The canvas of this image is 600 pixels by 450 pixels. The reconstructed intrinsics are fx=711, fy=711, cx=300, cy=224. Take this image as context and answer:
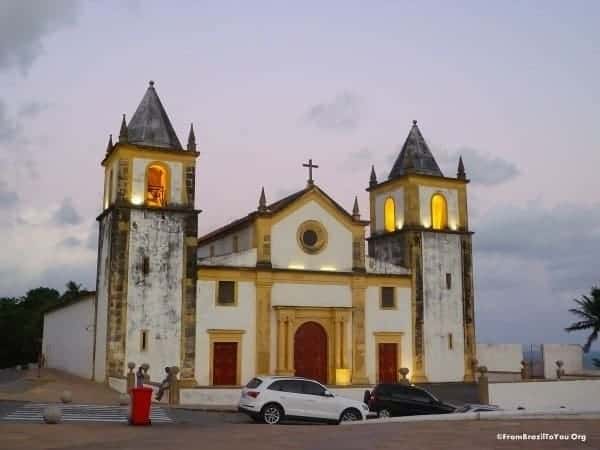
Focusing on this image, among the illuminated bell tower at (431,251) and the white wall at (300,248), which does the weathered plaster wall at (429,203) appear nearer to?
the illuminated bell tower at (431,251)

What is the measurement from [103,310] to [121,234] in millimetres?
3607

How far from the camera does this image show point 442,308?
3694 centimetres

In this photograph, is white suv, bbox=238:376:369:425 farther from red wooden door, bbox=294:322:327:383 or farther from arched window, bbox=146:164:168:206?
arched window, bbox=146:164:168:206

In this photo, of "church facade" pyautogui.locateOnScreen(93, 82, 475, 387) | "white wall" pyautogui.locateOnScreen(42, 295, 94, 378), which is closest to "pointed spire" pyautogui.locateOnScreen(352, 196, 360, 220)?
"church facade" pyautogui.locateOnScreen(93, 82, 475, 387)

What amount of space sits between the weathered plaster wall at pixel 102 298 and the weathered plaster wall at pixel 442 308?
1579cm

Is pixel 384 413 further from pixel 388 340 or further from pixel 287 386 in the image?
pixel 388 340

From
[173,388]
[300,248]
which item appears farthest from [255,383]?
[300,248]

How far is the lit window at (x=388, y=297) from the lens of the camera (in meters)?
36.1

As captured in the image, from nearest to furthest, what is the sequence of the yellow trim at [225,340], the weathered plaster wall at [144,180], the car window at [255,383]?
the car window at [255,383]
the yellow trim at [225,340]
the weathered plaster wall at [144,180]

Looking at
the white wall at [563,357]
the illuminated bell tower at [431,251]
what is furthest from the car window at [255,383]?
the white wall at [563,357]

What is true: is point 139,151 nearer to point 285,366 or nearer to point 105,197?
point 105,197

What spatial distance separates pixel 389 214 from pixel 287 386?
68.2 ft

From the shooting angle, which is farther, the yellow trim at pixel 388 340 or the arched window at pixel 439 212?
the arched window at pixel 439 212

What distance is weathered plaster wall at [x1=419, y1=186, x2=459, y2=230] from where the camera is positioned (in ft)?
125
